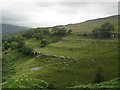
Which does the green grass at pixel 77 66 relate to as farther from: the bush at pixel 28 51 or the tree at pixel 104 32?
the tree at pixel 104 32

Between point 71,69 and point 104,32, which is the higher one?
point 104,32

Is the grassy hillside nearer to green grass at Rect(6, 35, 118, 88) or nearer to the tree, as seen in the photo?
green grass at Rect(6, 35, 118, 88)

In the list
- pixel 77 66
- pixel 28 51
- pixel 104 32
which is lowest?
pixel 77 66

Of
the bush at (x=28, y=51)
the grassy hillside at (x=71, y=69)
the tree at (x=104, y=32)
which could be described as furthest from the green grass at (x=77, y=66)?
the tree at (x=104, y=32)

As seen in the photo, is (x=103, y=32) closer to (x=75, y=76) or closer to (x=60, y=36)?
(x=60, y=36)

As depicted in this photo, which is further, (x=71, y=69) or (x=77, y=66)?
(x=77, y=66)

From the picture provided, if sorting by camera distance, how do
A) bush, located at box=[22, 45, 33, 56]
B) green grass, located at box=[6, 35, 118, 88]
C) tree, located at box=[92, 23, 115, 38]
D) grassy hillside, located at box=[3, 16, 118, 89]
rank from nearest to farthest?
grassy hillside, located at box=[3, 16, 118, 89]
green grass, located at box=[6, 35, 118, 88]
bush, located at box=[22, 45, 33, 56]
tree, located at box=[92, 23, 115, 38]

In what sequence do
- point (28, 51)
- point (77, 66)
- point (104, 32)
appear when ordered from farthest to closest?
point (104, 32), point (28, 51), point (77, 66)

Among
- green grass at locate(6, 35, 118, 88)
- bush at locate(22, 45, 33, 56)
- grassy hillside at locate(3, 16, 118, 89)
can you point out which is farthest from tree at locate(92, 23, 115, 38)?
bush at locate(22, 45, 33, 56)

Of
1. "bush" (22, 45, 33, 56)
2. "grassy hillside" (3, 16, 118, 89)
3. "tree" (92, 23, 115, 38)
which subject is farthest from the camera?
"tree" (92, 23, 115, 38)

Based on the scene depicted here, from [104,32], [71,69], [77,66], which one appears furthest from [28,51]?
[71,69]

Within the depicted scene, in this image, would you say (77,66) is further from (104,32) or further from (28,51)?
(104,32)

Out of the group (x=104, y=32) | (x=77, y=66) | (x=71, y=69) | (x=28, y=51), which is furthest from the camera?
(x=104, y=32)

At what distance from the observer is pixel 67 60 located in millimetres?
87625
